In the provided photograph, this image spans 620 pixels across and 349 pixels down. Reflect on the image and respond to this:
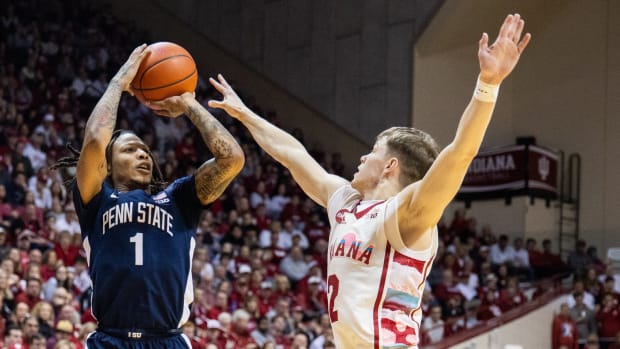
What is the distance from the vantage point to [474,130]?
345 cm

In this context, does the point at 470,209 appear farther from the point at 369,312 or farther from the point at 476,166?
the point at 369,312

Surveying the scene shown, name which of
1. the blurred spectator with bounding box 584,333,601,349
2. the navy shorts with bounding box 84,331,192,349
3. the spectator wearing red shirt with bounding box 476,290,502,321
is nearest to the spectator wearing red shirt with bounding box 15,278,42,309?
the navy shorts with bounding box 84,331,192,349

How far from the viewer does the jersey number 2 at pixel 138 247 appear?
14.3 feet

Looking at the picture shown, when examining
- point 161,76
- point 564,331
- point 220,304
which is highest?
point 161,76

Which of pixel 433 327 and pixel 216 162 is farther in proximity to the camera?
pixel 433 327

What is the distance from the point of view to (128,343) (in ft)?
14.1

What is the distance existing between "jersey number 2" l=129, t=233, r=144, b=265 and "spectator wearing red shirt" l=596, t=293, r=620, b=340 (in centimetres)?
1039

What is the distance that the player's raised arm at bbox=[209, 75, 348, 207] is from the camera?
438 cm

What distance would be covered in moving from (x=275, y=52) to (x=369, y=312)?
1680cm

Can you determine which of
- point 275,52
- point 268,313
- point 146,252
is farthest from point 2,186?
point 275,52

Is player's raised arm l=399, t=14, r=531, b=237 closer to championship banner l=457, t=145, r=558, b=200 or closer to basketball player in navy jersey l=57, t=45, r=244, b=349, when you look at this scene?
basketball player in navy jersey l=57, t=45, r=244, b=349

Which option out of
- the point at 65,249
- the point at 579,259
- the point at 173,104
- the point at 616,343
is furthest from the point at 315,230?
the point at 173,104

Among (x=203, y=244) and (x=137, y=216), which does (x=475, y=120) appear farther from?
(x=203, y=244)

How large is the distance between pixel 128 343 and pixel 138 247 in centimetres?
42
